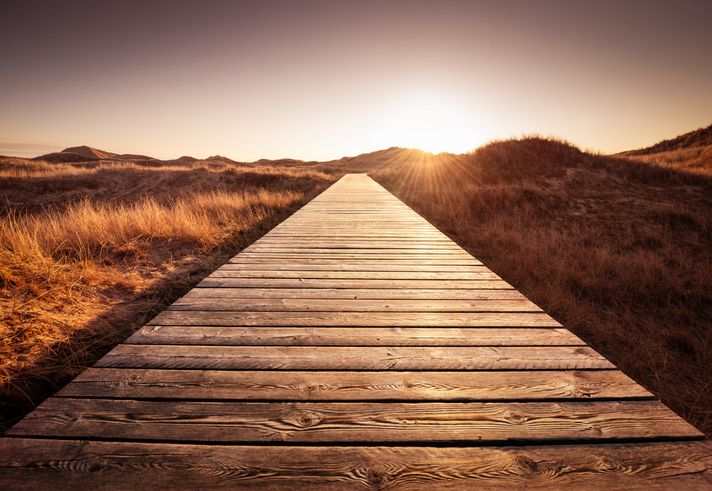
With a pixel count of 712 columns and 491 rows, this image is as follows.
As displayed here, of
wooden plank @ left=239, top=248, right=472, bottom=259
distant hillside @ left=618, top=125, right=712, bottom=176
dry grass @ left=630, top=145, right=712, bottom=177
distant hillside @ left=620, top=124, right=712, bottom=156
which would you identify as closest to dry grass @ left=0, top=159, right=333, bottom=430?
wooden plank @ left=239, top=248, right=472, bottom=259

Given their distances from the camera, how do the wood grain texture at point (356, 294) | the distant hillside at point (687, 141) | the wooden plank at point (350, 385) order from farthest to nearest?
the distant hillside at point (687, 141)
the wood grain texture at point (356, 294)
the wooden plank at point (350, 385)

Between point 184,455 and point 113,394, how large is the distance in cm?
59

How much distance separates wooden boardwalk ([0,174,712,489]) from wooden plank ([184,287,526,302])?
0.20 metres

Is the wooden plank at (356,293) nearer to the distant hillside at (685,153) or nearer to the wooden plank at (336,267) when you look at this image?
the wooden plank at (336,267)

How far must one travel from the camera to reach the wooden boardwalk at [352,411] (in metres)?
1.14

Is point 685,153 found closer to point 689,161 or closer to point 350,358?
point 689,161

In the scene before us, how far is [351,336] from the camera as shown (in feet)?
6.74

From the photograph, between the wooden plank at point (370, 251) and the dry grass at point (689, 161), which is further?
the dry grass at point (689, 161)

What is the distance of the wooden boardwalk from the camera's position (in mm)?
1139

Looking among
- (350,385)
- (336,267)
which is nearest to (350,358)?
(350,385)

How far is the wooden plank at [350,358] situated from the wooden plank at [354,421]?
28cm

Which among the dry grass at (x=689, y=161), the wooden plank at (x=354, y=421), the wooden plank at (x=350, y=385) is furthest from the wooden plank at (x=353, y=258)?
the dry grass at (x=689, y=161)

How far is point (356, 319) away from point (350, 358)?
1.62 ft

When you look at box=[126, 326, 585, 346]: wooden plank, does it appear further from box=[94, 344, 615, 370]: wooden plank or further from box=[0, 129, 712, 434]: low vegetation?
box=[0, 129, 712, 434]: low vegetation
